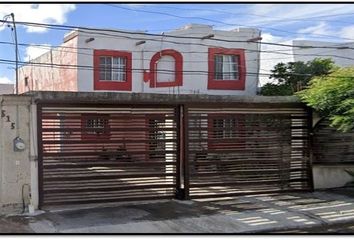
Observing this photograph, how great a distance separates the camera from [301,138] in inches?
453

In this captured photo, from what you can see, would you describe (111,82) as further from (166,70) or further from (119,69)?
(166,70)

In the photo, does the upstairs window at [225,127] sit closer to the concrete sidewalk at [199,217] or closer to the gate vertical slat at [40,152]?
the concrete sidewalk at [199,217]

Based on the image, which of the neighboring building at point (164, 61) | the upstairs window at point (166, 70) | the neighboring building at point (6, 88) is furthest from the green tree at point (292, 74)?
the neighboring building at point (6, 88)

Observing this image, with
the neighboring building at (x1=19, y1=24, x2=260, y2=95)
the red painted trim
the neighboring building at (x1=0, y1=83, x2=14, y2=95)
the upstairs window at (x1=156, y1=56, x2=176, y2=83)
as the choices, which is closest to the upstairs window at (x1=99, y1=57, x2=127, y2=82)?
the neighboring building at (x1=19, y1=24, x2=260, y2=95)

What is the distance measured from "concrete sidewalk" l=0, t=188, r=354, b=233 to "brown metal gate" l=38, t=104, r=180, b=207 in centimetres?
42

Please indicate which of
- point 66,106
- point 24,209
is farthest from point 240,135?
point 24,209

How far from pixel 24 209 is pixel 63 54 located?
16436mm

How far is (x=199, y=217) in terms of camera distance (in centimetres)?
874

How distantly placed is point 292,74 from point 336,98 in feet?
41.7

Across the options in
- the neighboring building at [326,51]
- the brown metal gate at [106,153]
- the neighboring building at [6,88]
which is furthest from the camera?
the neighboring building at [6,88]

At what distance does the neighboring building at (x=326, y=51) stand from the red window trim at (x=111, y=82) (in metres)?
8.37

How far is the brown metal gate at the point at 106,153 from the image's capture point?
9453 millimetres

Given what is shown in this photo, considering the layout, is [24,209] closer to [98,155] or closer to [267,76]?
[98,155]

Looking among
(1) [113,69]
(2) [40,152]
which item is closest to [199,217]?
(2) [40,152]
